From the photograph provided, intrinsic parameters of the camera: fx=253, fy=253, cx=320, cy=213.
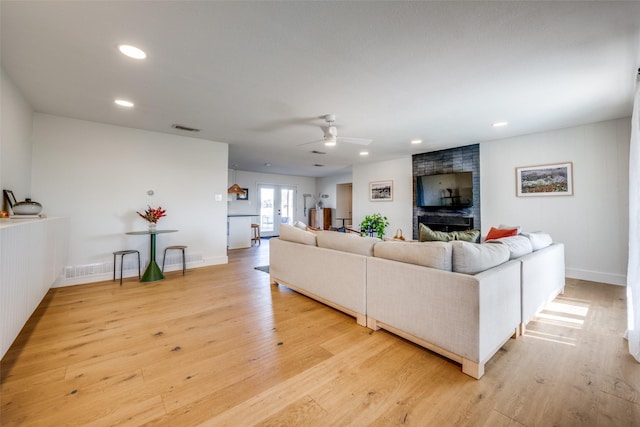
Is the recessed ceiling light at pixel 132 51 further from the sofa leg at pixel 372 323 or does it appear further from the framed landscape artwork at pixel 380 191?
the framed landscape artwork at pixel 380 191

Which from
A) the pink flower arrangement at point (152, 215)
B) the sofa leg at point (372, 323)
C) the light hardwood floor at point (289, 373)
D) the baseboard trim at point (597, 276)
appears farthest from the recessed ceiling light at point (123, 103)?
the baseboard trim at point (597, 276)

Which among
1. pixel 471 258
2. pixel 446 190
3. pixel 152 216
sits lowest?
pixel 471 258

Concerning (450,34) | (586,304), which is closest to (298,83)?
(450,34)

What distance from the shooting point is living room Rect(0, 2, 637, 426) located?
135 inches

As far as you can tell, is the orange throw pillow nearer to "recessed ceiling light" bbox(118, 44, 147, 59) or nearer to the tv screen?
the tv screen

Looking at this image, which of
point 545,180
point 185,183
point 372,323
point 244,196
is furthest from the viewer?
point 244,196

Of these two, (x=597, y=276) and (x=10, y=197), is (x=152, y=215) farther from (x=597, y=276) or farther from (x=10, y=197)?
(x=597, y=276)

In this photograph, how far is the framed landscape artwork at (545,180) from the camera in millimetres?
3998

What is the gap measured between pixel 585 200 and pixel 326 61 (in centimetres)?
447

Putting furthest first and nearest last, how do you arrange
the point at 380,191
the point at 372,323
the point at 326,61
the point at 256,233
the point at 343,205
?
the point at 343,205 → the point at 256,233 → the point at 380,191 → the point at 372,323 → the point at 326,61

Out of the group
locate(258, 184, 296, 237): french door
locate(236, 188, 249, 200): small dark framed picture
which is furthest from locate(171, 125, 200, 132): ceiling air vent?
locate(258, 184, 296, 237): french door

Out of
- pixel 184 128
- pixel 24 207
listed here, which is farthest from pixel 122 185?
pixel 24 207

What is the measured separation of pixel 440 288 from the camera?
5.80ft

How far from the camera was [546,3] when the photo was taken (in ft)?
5.08
